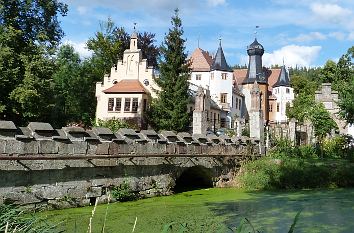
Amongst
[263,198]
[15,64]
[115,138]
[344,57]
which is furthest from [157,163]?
[344,57]

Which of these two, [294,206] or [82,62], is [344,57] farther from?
[294,206]

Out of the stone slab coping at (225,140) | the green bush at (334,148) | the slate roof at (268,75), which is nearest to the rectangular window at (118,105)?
the green bush at (334,148)

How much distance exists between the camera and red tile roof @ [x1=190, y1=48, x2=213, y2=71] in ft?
173

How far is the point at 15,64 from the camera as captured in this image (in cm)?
2497

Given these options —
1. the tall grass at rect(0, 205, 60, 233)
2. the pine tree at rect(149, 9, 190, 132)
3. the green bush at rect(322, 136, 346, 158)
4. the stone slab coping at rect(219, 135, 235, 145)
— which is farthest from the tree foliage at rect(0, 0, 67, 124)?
the tall grass at rect(0, 205, 60, 233)

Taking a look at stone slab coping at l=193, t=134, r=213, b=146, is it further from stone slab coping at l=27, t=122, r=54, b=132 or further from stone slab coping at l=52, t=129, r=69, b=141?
stone slab coping at l=27, t=122, r=54, b=132

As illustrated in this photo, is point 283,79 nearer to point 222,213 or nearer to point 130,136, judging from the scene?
point 130,136

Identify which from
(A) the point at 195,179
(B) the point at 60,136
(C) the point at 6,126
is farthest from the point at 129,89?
(C) the point at 6,126

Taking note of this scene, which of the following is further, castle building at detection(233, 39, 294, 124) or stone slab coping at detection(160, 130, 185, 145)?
castle building at detection(233, 39, 294, 124)

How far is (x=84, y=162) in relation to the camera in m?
10.9

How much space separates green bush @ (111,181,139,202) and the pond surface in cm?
30

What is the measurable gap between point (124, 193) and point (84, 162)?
1633mm

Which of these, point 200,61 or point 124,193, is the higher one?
point 200,61

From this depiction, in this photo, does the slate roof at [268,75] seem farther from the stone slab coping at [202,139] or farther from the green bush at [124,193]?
the green bush at [124,193]
